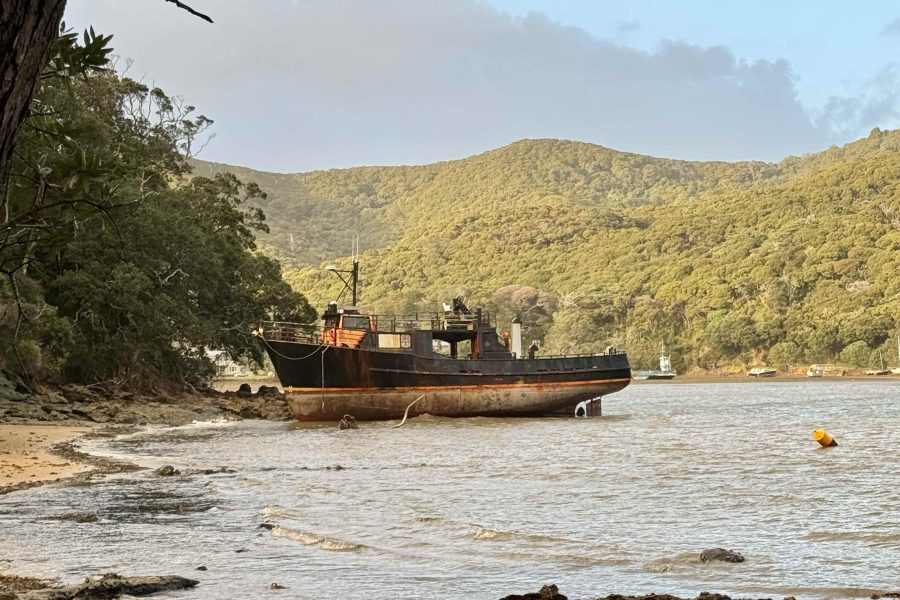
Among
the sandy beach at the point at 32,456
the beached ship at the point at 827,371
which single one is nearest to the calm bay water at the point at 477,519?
the sandy beach at the point at 32,456

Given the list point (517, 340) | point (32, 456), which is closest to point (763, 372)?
point (517, 340)

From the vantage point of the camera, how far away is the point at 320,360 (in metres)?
33.2

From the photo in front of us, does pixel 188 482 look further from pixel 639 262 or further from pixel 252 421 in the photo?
pixel 639 262

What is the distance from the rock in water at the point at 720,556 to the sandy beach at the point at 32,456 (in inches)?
365

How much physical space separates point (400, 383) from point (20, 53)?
31.0 m

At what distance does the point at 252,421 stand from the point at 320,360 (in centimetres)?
474

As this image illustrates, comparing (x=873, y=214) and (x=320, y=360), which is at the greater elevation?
(x=873, y=214)

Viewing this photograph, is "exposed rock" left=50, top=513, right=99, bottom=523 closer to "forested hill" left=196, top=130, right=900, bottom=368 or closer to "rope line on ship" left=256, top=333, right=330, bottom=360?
"rope line on ship" left=256, top=333, right=330, bottom=360

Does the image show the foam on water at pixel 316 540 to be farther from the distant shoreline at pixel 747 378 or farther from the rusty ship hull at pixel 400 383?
the distant shoreline at pixel 747 378

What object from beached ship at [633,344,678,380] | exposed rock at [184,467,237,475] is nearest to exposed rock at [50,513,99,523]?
exposed rock at [184,467,237,475]

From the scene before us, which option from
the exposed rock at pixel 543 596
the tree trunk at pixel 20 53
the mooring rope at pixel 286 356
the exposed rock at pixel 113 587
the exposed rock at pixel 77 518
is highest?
the tree trunk at pixel 20 53

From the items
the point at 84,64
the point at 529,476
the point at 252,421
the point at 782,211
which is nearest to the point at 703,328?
the point at 782,211

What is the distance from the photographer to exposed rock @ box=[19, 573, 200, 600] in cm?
703

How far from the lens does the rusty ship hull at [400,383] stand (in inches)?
1302
